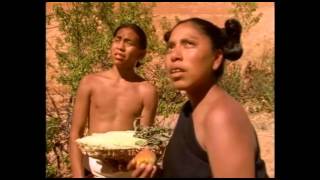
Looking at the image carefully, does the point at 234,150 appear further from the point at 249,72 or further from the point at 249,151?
the point at 249,72

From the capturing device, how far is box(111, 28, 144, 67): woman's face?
349 centimetres

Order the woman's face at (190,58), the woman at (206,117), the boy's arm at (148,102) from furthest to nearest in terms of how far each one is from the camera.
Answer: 1. the boy's arm at (148,102)
2. the woman's face at (190,58)
3. the woman at (206,117)

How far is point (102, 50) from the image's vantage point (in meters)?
5.55

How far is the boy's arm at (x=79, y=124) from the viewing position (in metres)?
3.31

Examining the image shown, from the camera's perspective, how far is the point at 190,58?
1844 mm

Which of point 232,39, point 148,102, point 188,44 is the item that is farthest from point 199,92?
point 148,102

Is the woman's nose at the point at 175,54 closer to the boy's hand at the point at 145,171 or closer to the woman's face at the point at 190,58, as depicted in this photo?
the woman's face at the point at 190,58

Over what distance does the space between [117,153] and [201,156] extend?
1.15 meters

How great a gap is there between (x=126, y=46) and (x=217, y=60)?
1640 mm

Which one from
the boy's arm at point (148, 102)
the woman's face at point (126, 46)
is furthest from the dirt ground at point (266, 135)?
the woman's face at point (126, 46)

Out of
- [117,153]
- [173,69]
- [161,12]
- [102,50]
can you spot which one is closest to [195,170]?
[173,69]

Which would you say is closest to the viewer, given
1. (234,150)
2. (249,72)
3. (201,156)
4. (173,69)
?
(234,150)

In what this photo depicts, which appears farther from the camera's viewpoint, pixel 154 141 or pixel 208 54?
pixel 154 141

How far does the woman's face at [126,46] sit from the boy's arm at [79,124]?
1.05ft
